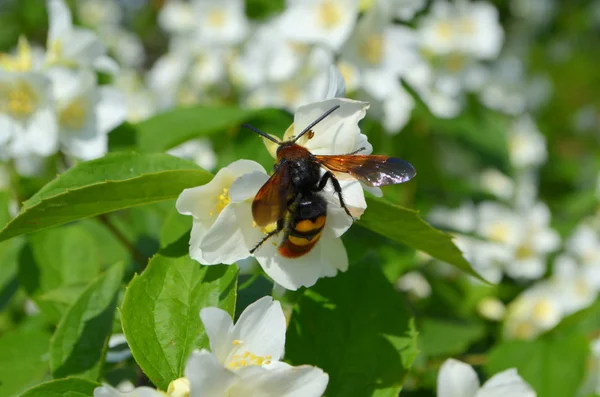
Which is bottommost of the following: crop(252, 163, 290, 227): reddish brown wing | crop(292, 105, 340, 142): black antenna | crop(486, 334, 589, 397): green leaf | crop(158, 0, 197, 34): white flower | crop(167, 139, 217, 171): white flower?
crop(167, 139, 217, 171): white flower

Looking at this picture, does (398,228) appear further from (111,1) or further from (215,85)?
(111,1)

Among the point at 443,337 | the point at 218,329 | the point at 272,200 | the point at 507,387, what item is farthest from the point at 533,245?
the point at 218,329

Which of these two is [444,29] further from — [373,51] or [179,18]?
[179,18]

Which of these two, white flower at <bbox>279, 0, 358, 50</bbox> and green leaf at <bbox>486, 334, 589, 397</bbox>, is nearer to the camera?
green leaf at <bbox>486, 334, 589, 397</bbox>

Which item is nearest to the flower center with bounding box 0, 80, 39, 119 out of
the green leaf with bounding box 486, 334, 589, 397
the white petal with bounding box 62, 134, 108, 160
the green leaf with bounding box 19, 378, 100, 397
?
the white petal with bounding box 62, 134, 108, 160

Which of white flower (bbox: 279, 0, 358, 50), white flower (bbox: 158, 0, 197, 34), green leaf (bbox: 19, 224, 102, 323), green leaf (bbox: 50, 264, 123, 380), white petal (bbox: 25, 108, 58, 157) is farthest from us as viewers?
white flower (bbox: 158, 0, 197, 34)

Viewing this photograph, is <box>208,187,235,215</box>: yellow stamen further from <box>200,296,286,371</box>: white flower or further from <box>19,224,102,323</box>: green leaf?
A: <box>19,224,102,323</box>: green leaf

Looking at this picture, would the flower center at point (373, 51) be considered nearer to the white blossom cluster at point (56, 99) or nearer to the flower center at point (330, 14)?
the flower center at point (330, 14)
